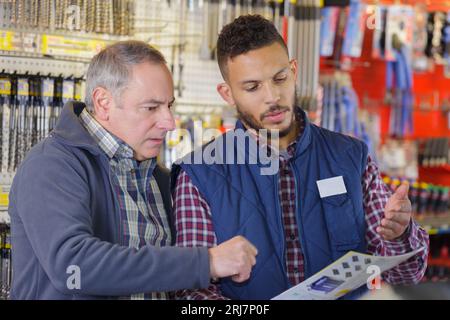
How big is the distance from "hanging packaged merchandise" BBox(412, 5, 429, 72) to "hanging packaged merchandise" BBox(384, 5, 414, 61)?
4.5 inches

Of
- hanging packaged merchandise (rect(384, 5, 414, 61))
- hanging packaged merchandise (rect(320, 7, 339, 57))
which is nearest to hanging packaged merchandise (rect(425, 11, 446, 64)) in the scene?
hanging packaged merchandise (rect(384, 5, 414, 61))

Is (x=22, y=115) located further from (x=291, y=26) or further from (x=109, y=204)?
(x=291, y=26)

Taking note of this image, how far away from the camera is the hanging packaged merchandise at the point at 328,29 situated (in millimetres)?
4754

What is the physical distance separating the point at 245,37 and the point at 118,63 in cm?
49

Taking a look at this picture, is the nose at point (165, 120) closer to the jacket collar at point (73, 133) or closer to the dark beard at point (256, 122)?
the jacket collar at point (73, 133)

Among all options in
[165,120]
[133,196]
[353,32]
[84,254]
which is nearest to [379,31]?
[353,32]

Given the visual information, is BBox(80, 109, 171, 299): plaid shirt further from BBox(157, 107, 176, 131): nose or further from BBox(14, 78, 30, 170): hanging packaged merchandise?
BBox(14, 78, 30, 170): hanging packaged merchandise

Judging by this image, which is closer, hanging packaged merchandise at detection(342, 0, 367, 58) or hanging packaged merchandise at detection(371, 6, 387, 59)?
hanging packaged merchandise at detection(342, 0, 367, 58)

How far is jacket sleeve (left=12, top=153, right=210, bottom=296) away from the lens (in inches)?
68.0

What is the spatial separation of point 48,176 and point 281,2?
2.35m

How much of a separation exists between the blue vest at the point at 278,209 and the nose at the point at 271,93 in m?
0.15

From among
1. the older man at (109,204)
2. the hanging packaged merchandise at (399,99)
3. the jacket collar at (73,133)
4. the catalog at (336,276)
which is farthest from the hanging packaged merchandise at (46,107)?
the hanging packaged merchandise at (399,99)

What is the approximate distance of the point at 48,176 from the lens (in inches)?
72.8
